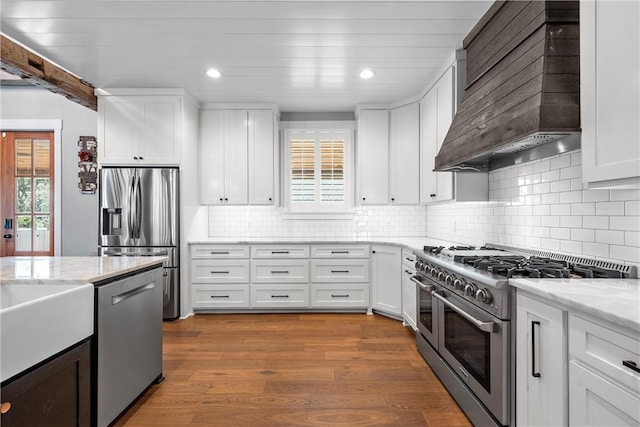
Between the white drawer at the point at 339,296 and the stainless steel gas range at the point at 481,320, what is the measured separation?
5.03 feet

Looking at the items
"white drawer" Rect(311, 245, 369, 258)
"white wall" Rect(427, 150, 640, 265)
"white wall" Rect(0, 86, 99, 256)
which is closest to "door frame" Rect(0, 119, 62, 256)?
"white wall" Rect(0, 86, 99, 256)

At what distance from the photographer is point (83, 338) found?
172 centimetres

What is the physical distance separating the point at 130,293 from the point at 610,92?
8.60 feet

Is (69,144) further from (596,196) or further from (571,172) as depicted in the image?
(596,196)

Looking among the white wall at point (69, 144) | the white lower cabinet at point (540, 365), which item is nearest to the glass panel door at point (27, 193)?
the white wall at point (69, 144)

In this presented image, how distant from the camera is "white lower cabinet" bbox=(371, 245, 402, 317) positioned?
3943 millimetres

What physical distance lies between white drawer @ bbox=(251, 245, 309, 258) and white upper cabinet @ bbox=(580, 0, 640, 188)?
3.08 m

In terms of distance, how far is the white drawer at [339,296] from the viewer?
14.0 feet

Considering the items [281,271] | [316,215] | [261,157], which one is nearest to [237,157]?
[261,157]

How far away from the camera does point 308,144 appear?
4.81 m

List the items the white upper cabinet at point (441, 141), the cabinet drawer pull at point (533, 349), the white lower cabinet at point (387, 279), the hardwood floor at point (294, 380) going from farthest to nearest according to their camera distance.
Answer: the white lower cabinet at point (387, 279) → the white upper cabinet at point (441, 141) → the hardwood floor at point (294, 380) → the cabinet drawer pull at point (533, 349)

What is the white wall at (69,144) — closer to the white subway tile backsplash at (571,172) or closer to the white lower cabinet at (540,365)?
the white lower cabinet at (540,365)

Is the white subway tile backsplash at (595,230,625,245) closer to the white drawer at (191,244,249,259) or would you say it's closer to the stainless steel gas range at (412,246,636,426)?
the stainless steel gas range at (412,246,636,426)

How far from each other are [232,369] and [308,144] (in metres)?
3.01
